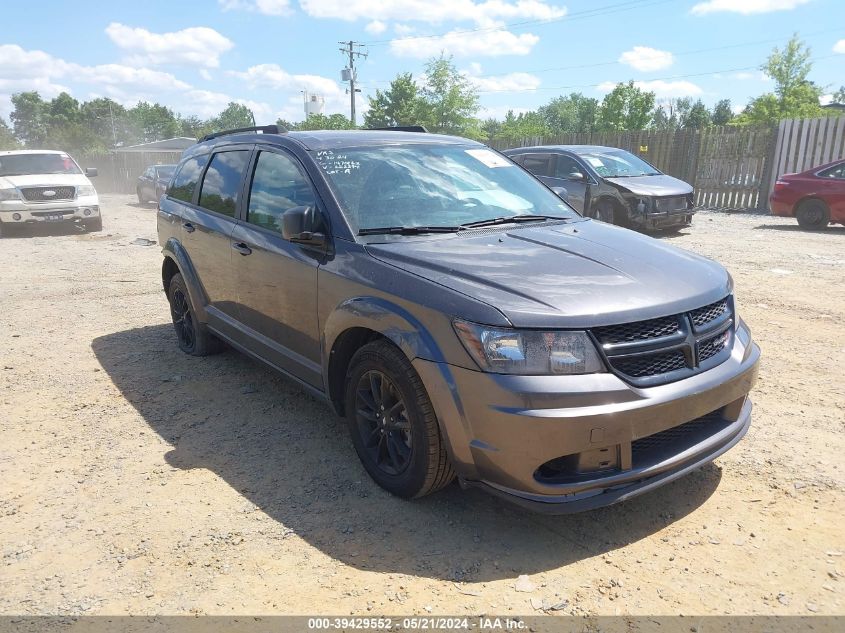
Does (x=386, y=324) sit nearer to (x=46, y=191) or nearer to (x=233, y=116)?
(x=46, y=191)

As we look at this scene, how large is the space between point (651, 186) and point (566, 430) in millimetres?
9862

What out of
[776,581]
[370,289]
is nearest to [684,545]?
[776,581]

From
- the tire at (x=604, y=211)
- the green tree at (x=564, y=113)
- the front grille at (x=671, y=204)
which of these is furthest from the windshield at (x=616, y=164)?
the green tree at (x=564, y=113)

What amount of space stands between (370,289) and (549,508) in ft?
4.24

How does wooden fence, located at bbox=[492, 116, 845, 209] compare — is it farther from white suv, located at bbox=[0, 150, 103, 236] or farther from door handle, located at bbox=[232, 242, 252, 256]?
door handle, located at bbox=[232, 242, 252, 256]

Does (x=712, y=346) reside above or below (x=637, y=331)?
below

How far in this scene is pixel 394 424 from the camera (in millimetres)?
3070

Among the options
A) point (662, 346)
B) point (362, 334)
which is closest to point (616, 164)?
point (362, 334)

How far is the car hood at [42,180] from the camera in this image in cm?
1371

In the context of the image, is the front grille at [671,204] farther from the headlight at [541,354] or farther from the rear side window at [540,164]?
the headlight at [541,354]

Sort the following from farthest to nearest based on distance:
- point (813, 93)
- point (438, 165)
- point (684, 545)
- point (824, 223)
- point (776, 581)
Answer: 1. point (813, 93)
2. point (824, 223)
3. point (438, 165)
4. point (684, 545)
5. point (776, 581)

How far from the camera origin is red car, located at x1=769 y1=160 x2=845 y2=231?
11797 millimetres

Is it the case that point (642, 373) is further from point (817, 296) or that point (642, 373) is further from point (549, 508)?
point (817, 296)

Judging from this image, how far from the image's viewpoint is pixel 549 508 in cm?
252
